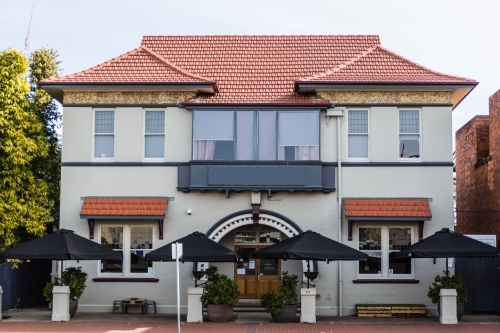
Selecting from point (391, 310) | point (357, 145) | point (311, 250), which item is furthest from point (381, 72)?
point (391, 310)

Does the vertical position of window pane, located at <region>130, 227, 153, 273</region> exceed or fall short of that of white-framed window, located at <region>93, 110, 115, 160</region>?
it falls short

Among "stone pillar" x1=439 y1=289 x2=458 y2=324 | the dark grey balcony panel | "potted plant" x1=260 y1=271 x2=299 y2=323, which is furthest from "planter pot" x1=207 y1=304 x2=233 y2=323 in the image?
"stone pillar" x1=439 y1=289 x2=458 y2=324

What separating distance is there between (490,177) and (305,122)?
309 inches

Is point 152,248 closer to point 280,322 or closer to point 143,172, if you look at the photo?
point 143,172

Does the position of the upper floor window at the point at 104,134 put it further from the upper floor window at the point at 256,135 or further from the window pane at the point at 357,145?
the window pane at the point at 357,145

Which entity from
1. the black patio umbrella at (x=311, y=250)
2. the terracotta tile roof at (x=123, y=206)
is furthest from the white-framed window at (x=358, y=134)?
the terracotta tile roof at (x=123, y=206)

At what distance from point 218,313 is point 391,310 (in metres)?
5.30

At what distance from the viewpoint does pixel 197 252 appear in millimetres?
21719

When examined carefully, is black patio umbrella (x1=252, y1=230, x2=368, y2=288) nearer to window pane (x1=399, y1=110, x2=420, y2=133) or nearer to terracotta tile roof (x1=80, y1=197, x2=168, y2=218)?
terracotta tile roof (x1=80, y1=197, x2=168, y2=218)

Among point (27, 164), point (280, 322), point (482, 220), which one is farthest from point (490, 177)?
point (27, 164)

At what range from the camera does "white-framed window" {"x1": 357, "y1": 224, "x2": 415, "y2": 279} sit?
79.4ft

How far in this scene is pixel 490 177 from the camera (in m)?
27.8

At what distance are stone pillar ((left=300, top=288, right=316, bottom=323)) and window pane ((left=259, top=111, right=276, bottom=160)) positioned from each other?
4467 mm

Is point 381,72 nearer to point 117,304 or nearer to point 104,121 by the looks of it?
point 104,121
